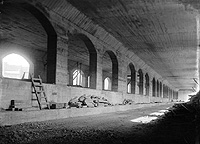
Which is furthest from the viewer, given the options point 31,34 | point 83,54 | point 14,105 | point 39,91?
point 83,54

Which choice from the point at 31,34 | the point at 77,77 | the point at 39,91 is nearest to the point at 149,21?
the point at 39,91

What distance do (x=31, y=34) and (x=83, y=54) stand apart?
8360 mm

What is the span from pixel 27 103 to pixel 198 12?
10.6 meters

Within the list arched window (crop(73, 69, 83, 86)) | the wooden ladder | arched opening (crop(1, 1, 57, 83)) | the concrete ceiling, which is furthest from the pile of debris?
arched window (crop(73, 69, 83, 86))

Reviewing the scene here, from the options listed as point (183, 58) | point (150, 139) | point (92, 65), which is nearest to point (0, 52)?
point (92, 65)

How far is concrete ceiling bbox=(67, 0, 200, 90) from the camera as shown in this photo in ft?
42.8

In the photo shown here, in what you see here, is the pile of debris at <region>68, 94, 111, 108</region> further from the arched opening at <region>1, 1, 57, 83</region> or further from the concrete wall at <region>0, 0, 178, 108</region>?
the arched opening at <region>1, 1, 57, 83</region>

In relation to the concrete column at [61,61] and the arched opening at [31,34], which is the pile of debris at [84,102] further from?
the arched opening at [31,34]

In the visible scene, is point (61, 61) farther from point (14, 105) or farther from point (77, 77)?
point (77, 77)

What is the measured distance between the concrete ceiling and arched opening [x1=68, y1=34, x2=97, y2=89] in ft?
5.91

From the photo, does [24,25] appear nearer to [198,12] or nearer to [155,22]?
[155,22]

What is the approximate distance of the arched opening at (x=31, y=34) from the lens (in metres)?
12.8

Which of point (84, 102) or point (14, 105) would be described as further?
point (84, 102)

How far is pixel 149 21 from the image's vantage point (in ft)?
51.5
